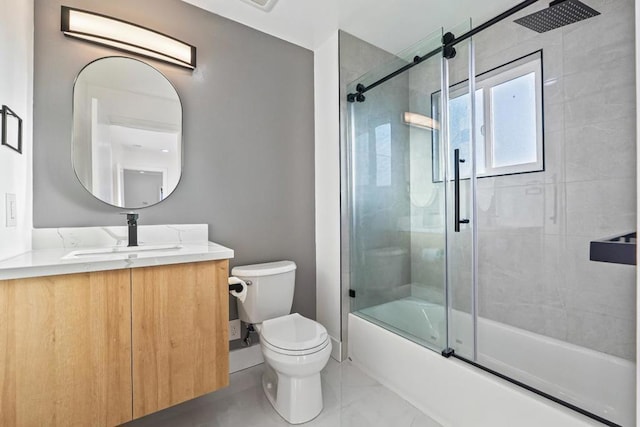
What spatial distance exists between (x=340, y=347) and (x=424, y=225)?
1.05m

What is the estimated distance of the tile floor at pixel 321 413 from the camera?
1.49m

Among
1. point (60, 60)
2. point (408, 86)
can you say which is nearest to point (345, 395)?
point (408, 86)

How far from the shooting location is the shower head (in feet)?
4.80

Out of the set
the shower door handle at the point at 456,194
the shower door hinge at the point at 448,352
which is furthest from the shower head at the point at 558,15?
the shower door hinge at the point at 448,352

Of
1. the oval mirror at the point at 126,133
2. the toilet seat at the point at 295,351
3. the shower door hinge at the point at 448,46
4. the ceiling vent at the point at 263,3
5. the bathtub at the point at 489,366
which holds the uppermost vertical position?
the ceiling vent at the point at 263,3

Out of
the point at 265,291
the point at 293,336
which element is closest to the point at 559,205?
the point at 293,336

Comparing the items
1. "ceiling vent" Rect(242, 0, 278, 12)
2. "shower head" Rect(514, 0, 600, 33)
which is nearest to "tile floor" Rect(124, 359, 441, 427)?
"shower head" Rect(514, 0, 600, 33)

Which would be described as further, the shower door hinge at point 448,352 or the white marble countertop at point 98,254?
the shower door hinge at point 448,352

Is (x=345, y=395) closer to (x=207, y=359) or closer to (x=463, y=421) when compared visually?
(x=463, y=421)

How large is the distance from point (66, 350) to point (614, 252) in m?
1.73

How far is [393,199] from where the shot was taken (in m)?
2.21

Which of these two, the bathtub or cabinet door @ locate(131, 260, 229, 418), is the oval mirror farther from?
the bathtub

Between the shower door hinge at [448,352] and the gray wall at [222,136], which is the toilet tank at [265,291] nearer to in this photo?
the gray wall at [222,136]

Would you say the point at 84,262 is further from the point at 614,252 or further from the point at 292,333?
the point at 614,252
